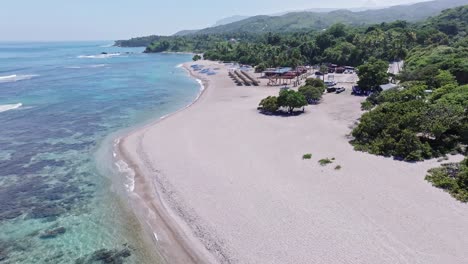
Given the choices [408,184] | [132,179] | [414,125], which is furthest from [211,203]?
[414,125]

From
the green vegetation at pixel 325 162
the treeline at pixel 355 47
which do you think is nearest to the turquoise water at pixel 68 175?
the green vegetation at pixel 325 162

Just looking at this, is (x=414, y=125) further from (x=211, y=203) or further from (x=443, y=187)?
(x=211, y=203)

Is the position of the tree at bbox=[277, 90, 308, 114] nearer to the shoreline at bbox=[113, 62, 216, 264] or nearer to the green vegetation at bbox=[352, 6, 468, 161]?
the green vegetation at bbox=[352, 6, 468, 161]

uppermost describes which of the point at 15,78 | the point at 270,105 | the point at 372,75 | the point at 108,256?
the point at 15,78

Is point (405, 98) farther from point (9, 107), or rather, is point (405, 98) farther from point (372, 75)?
point (9, 107)

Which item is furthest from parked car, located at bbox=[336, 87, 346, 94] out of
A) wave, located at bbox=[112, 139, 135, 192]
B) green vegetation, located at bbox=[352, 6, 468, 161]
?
wave, located at bbox=[112, 139, 135, 192]

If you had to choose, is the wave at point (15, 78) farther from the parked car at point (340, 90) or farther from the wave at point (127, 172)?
the parked car at point (340, 90)

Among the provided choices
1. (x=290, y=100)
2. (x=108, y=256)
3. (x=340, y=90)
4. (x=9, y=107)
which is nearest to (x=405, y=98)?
(x=290, y=100)
